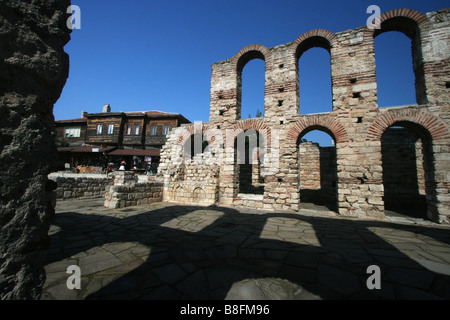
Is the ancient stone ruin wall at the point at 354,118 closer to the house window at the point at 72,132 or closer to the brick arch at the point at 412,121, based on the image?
the brick arch at the point at 412,121

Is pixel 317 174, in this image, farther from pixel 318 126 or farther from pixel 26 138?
pixel 26 138

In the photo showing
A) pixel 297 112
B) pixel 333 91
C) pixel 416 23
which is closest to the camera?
pixel 416 23

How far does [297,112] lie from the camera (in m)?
7.81

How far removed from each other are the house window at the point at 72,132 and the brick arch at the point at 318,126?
29.1 metres

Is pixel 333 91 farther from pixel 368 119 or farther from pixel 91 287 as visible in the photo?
pixel 91 287

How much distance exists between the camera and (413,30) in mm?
6828

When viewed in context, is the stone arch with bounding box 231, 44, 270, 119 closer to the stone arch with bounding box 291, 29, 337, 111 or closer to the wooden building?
the stone arch with bounding box 291, 29, 337, 111

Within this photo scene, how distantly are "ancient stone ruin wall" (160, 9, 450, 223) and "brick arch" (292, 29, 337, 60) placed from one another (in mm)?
38

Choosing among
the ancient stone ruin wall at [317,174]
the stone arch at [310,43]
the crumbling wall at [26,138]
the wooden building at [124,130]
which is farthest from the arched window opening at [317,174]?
the wooden building at [124,130]

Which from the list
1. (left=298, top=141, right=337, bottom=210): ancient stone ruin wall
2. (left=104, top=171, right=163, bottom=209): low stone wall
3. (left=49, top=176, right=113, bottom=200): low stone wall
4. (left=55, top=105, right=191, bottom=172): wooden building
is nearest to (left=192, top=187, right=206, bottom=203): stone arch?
(left=104, top=171, right=163, bottom=209): low stone wall

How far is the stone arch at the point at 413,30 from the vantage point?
6.47 m

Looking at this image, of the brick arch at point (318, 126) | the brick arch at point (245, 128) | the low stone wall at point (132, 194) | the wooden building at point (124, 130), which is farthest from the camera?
the wooden building at point (124, 130)

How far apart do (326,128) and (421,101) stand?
10.2 ft
